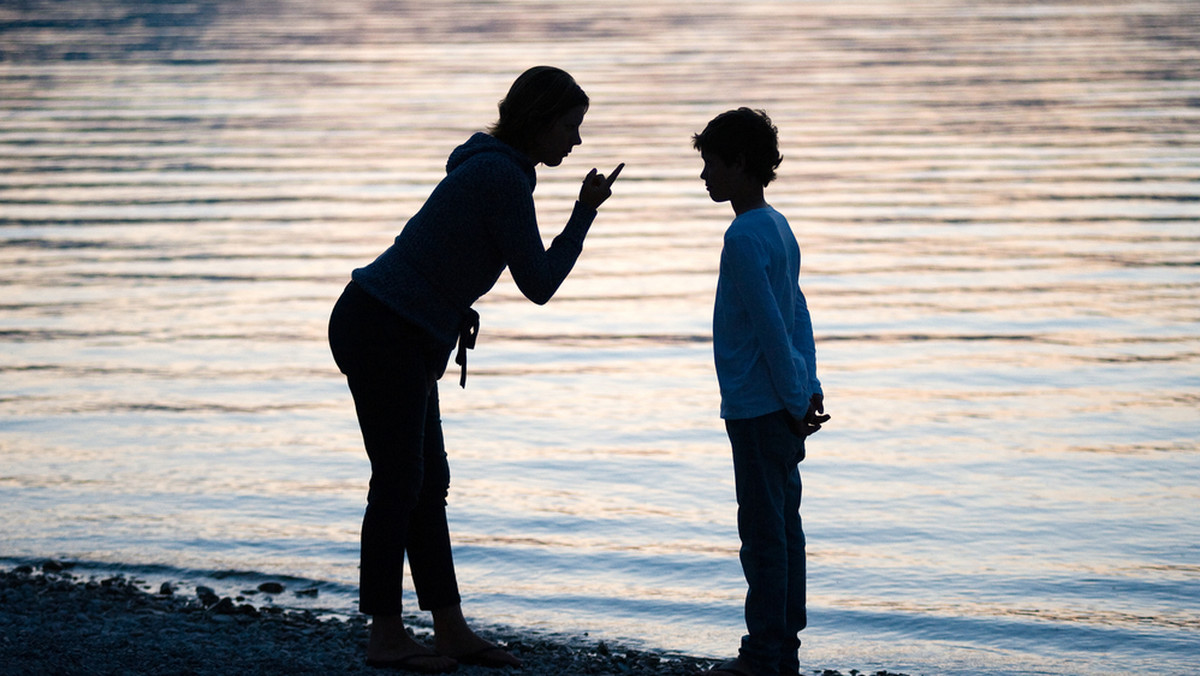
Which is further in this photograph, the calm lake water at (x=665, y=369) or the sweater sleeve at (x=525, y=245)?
the calm lake water at (x=665, y=369)

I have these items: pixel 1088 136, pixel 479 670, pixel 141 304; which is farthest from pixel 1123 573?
pixel 1088 136

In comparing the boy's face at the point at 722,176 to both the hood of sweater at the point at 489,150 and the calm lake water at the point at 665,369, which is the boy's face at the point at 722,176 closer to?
the hood of sweater at the point at 489,150

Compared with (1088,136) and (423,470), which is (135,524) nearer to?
(423,470)

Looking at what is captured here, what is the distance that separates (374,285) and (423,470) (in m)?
0.62

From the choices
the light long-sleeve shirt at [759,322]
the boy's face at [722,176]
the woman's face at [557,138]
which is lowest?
the light long-sleeve shirt at [759,322]

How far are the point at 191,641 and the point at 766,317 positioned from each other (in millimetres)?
2362

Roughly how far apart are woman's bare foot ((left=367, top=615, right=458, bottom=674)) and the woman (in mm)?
85

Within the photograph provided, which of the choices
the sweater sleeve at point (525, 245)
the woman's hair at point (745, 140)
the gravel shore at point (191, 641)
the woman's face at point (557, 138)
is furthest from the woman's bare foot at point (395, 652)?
the woman's hair at point (745, 140)

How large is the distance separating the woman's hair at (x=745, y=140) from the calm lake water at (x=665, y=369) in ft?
6.31

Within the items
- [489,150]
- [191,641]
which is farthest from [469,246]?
[191,641]

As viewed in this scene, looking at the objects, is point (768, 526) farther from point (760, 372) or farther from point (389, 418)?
point (389, 418)

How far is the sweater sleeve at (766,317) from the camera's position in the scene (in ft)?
14.5

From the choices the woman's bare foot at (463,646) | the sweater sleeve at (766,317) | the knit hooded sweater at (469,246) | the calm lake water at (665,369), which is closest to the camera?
the sweater sleeve at (766,317)

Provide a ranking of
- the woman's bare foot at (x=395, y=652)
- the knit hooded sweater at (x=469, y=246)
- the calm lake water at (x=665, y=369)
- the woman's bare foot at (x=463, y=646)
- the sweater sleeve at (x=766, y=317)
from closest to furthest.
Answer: the sweater sleeve at (x=766, y=317) < the knit hooded sweater at (x=469, y=246) < the woman's bare foot at (x=395, y=652) < the woman's bare foot at (x=463, y=646) < the calm lake water at (x=665, y=369)
